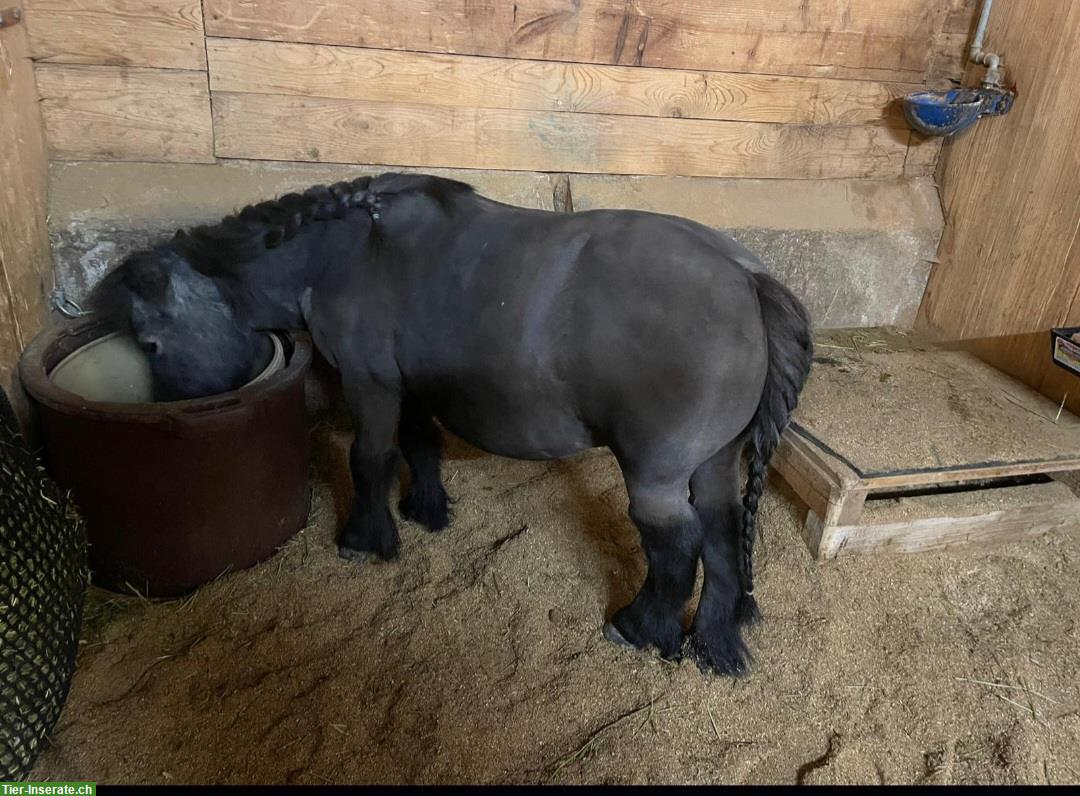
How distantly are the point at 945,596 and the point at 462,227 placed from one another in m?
1.91

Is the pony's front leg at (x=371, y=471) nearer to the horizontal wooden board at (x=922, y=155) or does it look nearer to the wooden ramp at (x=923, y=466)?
the wooden ramp at (x=923, y=466)

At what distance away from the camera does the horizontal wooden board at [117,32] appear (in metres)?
2.57

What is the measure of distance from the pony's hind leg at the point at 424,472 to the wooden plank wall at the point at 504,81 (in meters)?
1.14

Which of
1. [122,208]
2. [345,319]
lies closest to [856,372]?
[345,319]

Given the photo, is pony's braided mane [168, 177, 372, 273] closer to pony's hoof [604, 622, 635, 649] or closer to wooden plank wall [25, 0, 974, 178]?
wooden plank wall [25, 0, 974, 178]

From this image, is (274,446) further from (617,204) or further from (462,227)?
(617,204)

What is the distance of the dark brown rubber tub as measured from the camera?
79.9 inches

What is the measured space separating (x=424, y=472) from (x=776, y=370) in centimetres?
134

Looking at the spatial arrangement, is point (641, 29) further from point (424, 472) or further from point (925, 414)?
point (424, 472)

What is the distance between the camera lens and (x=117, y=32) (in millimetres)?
2625

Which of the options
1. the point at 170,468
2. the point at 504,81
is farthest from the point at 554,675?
the point at 504,81

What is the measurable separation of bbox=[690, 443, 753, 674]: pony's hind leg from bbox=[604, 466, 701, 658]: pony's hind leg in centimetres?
7

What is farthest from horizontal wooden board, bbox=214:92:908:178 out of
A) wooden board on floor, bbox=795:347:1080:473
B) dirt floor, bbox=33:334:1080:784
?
dirt floor, bbox=33:334:1080:784
